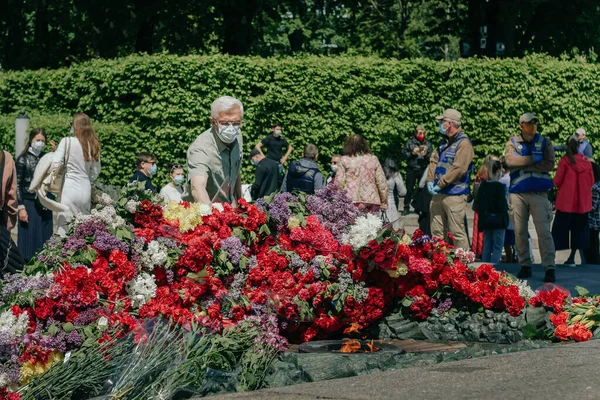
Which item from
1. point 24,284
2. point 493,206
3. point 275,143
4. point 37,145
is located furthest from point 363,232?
point 275,143

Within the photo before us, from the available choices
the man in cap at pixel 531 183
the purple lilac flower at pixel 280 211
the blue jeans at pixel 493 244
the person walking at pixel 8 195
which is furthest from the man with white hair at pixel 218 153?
the blue jeans at pixel 493 244

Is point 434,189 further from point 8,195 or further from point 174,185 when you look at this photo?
point 8,195

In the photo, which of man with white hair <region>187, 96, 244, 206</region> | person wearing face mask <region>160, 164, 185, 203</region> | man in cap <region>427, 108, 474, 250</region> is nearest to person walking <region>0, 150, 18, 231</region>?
man with white hair <region>187, 96, 244, 206</region>

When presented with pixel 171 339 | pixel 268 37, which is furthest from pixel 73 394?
pixel 268 37

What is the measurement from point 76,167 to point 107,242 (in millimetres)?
3003

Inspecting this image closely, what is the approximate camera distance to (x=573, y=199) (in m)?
14.5

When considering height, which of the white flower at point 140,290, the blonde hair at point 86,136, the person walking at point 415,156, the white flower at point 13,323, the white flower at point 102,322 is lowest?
the person walking at point 415,156

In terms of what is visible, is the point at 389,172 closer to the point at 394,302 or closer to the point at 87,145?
the point at 87,145

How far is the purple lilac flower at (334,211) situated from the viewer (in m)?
8.27

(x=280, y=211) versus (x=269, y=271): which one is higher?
(x=280, y=211)

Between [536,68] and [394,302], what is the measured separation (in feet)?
51.9

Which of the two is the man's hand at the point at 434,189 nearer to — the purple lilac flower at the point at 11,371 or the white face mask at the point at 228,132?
the white face mask at the point at 228,132

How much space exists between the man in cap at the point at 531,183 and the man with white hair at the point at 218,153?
4603 mm

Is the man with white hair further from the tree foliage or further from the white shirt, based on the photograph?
the tree foliage
